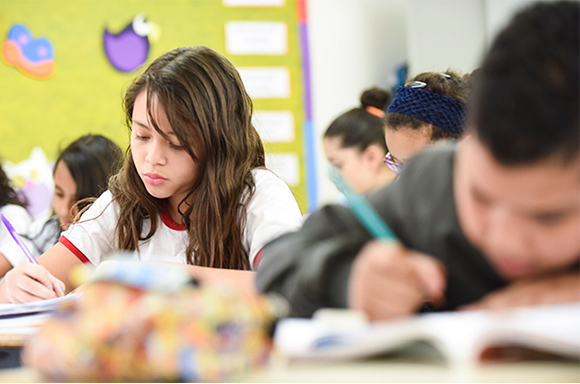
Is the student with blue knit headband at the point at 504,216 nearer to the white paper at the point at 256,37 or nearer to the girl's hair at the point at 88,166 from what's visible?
the girl's hair at the point at 88,166

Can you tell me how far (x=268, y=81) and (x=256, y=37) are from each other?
24 cm

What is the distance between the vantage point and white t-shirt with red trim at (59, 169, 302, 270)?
1.09 meters

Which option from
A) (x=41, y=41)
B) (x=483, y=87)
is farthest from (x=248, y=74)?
(x=483, y=87)

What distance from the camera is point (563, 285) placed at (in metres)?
0.47

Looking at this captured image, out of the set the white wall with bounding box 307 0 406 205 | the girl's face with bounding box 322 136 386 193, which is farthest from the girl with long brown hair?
the white wall with bounding box 307 0 406 205

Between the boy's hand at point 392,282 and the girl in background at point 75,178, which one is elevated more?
the boy's hand at point 392,282

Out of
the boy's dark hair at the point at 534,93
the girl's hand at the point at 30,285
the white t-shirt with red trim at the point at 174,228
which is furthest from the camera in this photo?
the white t-shirt with red trim at the point at 174,228

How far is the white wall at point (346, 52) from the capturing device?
3.24m

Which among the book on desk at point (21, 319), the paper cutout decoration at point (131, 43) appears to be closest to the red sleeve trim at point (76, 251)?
the book on desk at point (21, 319)

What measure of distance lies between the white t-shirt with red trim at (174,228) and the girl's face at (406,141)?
316mm

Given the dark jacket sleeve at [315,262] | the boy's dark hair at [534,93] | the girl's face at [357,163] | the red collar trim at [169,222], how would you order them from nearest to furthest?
the boy's dark hair at [534,93] < the dark jacket sleeve at [315,262] < the red collar trim at [169,222] < the girl's face at [357,163]

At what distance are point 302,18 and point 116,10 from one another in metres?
0.99

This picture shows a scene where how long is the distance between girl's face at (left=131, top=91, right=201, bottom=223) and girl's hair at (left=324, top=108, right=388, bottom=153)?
4.35 feet

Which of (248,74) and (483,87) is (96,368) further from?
(248,74)
